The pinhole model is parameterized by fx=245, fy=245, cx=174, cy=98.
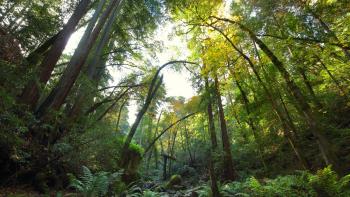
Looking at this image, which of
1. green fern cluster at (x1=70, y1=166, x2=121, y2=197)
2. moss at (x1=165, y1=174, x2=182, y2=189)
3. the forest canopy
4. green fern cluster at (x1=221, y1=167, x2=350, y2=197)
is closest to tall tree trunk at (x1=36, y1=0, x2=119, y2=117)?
the forest canopy

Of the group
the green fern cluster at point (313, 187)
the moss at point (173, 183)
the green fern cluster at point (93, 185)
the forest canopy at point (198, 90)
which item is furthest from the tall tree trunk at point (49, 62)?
the moss at point (173, 183)

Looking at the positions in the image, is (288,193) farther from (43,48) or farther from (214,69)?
(43,48)

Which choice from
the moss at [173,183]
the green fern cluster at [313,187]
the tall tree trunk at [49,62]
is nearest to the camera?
the green fern cluster at [313,187]

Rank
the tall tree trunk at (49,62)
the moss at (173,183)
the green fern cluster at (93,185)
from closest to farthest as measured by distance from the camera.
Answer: the green fern cluster at (93,185) < the tall tree trunk at (49,62) < the moss at (173,183)

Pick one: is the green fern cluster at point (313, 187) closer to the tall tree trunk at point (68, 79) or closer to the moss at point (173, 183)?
the tall tree trunk at point (68, 79)

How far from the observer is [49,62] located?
7.46m

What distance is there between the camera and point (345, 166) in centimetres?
710

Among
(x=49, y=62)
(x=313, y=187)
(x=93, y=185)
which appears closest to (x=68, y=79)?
(x=49, y=62)

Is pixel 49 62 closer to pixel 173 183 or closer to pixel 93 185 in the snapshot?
pixel 93 185

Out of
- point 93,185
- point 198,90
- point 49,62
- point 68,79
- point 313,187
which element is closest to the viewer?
point 313,187

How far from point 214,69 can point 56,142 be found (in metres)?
5.94

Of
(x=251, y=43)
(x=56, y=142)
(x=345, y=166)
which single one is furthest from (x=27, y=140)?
(x=345, y=166)

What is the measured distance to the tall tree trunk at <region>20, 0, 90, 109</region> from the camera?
682cm

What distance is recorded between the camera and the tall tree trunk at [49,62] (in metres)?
6.82
